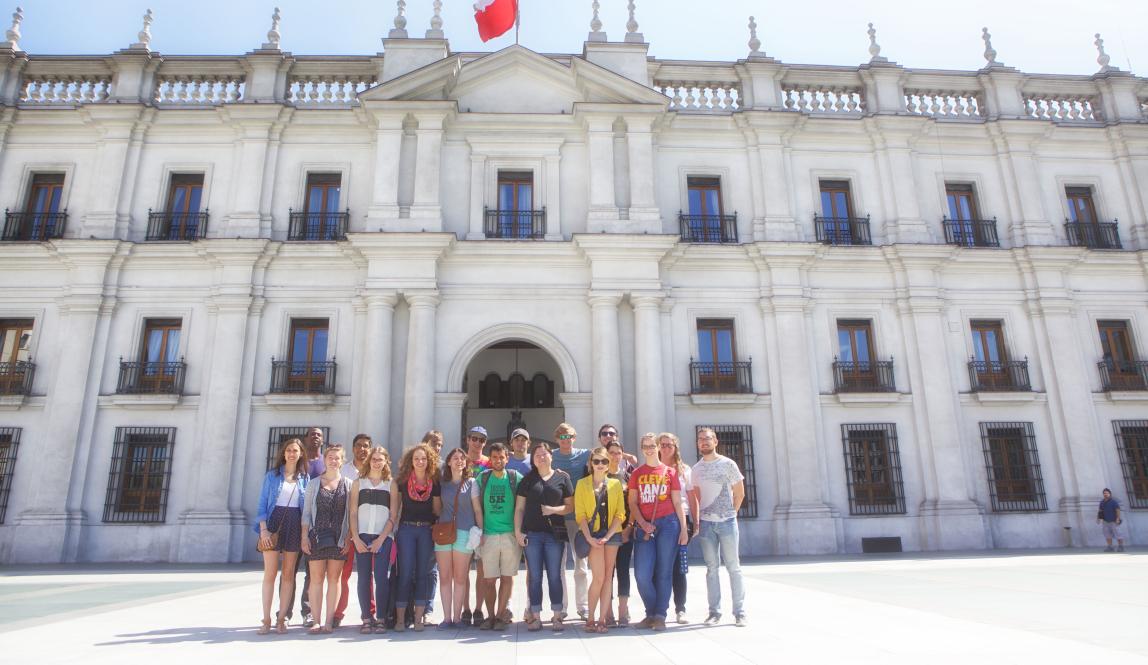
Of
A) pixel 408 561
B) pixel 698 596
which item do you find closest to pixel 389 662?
pixel 408 561

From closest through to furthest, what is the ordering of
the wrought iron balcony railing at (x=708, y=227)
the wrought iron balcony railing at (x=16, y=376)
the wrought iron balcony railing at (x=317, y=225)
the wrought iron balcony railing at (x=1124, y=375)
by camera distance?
the wrought iron balcony railing at (x=16, y=376)
the wrought iron balcony railing at (x=317, y=225)
the wrought iron balcony railing at (x=1124, y=375)
the wrought iron balcony railing at (x=708, y=227)

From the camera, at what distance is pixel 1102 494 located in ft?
51.4

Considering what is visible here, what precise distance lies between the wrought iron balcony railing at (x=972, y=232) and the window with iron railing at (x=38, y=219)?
23.1m

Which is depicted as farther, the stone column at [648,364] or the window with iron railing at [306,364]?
the window with iron railing at [306,364]

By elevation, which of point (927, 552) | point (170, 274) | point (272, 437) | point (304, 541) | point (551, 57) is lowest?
point (927, 552)

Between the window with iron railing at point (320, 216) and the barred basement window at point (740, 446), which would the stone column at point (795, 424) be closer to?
the barred basement window at point (740, 446)

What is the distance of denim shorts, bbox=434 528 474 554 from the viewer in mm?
6652

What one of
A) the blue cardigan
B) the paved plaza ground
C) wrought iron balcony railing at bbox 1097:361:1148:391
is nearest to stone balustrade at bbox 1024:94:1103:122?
wrought iron balcony railing at bbox 1097:361:1148:391

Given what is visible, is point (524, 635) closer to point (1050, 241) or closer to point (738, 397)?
point (738, 397)

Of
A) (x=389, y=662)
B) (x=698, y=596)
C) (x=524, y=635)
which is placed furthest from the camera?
(x=698, y=596)

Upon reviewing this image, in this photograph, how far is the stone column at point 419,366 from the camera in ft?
47.5

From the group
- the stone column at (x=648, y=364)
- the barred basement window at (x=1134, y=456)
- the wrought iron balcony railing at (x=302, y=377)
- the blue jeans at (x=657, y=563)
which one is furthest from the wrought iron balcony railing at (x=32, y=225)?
the barred basement window at (x=1134, y=456)

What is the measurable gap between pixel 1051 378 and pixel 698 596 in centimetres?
1330

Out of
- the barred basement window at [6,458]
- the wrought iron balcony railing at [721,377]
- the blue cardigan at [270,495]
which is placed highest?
the wrought iron balcony railing at [721,377]
